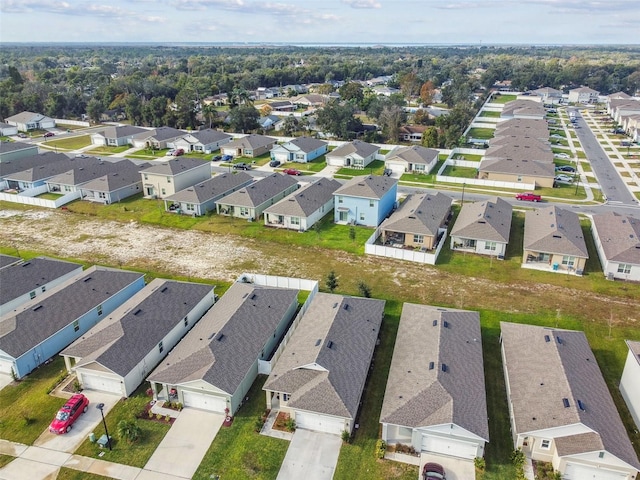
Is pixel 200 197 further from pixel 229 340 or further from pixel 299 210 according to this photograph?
pixel 229 340

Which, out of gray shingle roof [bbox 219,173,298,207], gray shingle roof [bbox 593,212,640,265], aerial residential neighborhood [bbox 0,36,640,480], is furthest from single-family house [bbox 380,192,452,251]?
gray shingle roof [bbox 219,173,298,207]

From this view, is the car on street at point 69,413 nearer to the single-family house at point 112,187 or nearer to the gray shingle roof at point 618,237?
the single-family house at point 112,187

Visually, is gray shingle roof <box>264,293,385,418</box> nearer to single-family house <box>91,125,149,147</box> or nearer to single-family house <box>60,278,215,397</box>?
single-family house <box>60,278,215,397</box>

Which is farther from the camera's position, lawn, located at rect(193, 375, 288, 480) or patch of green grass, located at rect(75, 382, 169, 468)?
patch of green grass, located at rect(75, 382, 169, 468)

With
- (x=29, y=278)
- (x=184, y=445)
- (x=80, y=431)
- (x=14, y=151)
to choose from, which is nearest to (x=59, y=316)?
(x=29, y=278)

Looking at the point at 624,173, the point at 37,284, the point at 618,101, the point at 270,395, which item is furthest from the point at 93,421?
the point at 618,101

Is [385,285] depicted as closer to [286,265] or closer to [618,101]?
[286,265]
